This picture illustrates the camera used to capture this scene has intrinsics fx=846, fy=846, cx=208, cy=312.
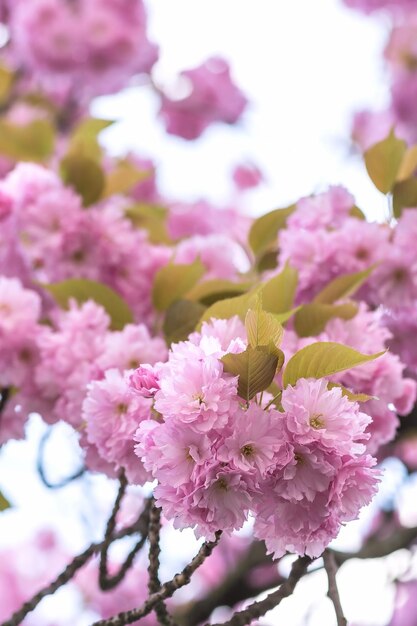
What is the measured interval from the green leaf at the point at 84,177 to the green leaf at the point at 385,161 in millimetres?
597

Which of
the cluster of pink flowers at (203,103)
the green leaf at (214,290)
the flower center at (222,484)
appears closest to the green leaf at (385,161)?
the green leaf at (214,290)

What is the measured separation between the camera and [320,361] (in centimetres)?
91

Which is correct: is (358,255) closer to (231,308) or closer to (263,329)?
(231,308)

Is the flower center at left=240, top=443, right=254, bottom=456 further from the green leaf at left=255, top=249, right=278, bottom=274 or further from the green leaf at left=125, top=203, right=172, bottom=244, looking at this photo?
the green leaf at left=125, top=203, right=172, bottom=244

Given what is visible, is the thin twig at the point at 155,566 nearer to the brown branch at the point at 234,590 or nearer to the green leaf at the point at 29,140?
the green leaf at the point at 29,140

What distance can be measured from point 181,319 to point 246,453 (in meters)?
0.60

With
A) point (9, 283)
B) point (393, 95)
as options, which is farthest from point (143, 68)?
point (9, 283)

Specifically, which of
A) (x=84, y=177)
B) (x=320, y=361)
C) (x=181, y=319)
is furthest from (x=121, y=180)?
(x=320, y=361)

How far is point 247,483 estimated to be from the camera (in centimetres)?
81

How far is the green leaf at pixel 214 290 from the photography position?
145 centimetres

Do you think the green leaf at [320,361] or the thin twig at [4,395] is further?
the thin twig at [4,395]

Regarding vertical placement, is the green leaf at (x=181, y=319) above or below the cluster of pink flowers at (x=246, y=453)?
below

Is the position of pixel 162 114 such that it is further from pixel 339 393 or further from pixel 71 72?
pixel 339 393

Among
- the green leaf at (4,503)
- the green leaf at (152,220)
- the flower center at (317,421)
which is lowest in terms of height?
the green leaf at (152,220)
